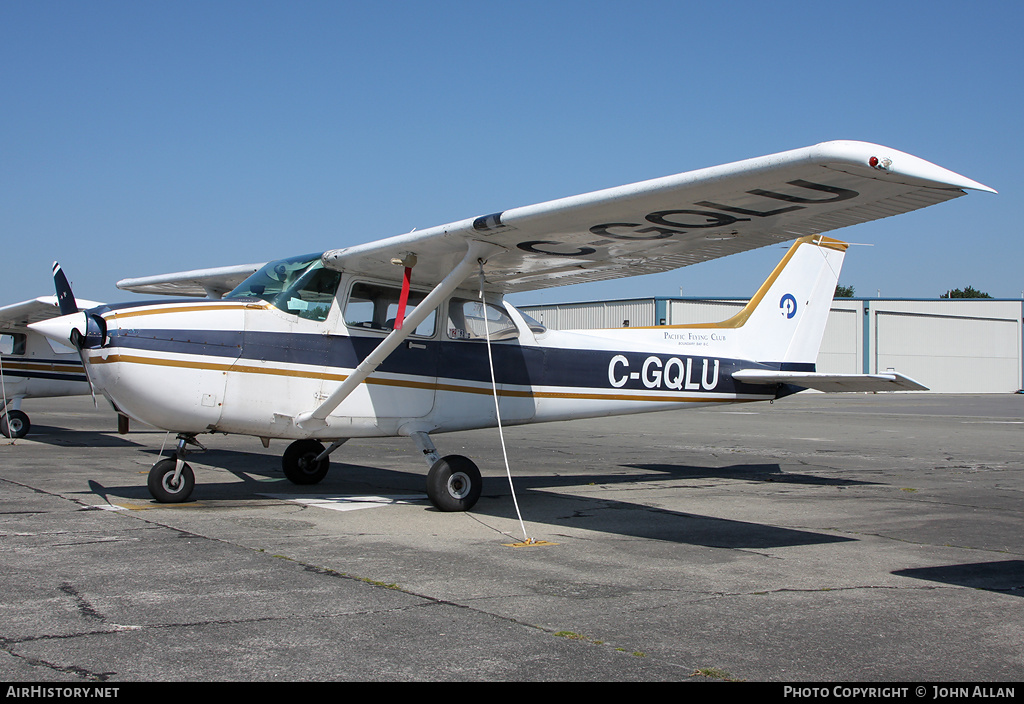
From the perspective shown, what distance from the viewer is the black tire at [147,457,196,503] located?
25.0ft

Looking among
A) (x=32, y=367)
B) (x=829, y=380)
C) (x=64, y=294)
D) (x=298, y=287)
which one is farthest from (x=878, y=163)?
(x=32, y=367)

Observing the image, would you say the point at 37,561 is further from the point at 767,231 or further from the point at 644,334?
the point at 644,334

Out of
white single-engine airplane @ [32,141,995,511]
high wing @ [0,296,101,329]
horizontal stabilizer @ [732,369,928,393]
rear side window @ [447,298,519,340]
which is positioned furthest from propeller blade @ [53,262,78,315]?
horizontal stabilizer @ [732,369,928,393]

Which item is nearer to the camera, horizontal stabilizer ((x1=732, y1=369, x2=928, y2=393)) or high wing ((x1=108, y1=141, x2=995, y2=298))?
high wing ((x1=108, y1=141, x2=995, y2=298))

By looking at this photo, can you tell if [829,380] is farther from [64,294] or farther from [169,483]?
[64,294]

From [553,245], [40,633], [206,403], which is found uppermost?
[553,245]

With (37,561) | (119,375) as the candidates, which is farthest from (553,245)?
(37,561)

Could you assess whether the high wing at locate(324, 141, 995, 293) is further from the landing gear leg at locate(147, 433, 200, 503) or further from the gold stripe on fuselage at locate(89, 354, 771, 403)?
the landing gear leg at locate(147, 433, 200, 503)

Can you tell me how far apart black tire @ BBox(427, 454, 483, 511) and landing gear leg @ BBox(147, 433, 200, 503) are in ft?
7.07

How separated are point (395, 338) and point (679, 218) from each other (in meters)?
2.82

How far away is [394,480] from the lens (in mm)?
10156

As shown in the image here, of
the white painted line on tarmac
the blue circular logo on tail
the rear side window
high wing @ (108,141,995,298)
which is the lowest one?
the white painted line on tarmac

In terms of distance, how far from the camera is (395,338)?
299 inches

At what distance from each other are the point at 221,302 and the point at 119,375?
3.65 feet
